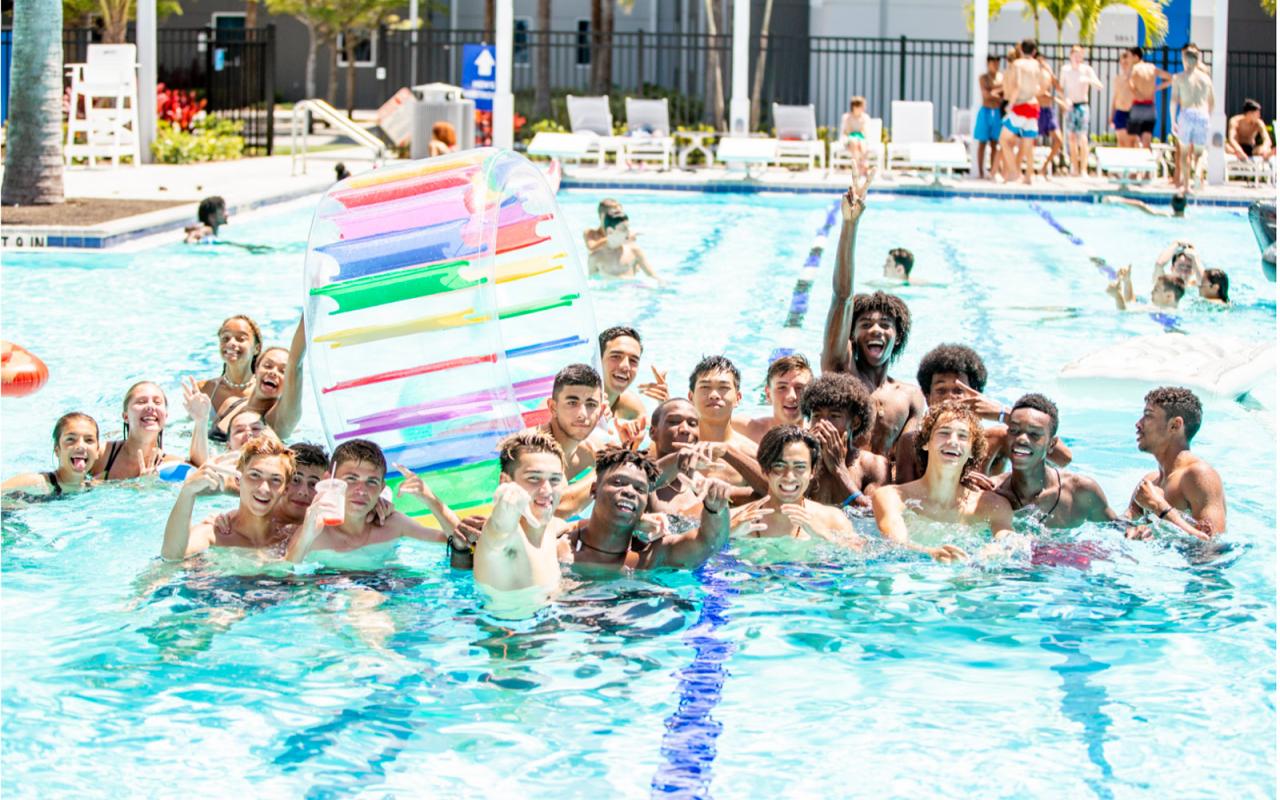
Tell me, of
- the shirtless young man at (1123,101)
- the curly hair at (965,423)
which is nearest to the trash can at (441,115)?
the shirtless young man at (1123,101)

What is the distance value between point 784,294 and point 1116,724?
9.11m

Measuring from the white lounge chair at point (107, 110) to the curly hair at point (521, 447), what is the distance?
16082 mm

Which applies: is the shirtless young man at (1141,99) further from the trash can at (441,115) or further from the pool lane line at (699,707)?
the pool lane line at (699,707)

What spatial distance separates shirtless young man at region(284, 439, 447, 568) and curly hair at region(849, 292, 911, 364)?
2463 mm

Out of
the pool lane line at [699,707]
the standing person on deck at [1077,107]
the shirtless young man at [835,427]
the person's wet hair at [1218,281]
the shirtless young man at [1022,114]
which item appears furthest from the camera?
the standing person on deck at [1077,107]

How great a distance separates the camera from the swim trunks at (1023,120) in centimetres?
2023

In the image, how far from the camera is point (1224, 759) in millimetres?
4855

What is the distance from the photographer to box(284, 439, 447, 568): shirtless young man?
5.83 metres

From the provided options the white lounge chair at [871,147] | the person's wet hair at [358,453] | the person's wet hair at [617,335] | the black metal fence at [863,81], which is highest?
the black metal fence at [863,81]

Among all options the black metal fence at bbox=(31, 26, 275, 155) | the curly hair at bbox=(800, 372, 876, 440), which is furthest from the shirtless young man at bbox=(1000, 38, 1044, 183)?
the curly hair at bbox=(800, 372, 876, 440)

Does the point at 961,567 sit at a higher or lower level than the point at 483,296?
lower

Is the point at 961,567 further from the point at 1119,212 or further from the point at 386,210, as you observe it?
the point at 1119,212

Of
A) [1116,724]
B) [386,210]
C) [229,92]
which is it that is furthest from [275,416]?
[229,92]

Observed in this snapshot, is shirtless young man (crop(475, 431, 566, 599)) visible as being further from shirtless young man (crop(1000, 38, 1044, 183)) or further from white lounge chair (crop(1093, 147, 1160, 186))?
white lounge chair (crop(1093, 147, 1160, 186))
